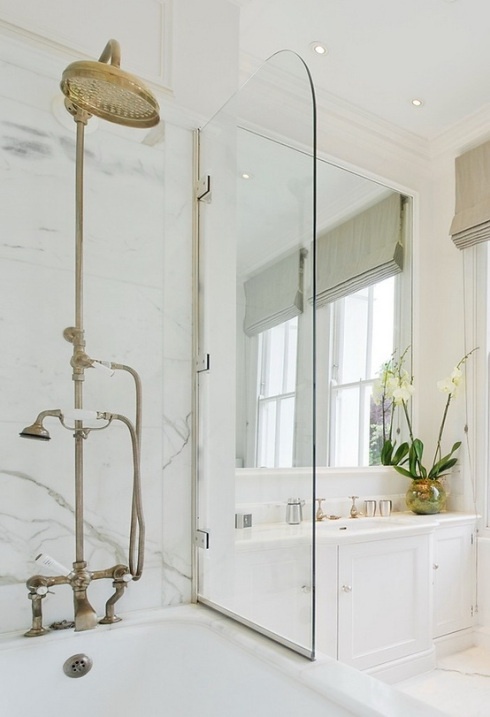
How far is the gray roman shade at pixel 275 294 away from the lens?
154 centimetres

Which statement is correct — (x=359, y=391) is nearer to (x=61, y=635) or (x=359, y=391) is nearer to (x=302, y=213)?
(x=302, y=213)

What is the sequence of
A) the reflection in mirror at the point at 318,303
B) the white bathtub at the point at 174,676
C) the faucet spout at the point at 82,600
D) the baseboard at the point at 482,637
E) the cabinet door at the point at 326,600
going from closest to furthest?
the white bathtub at the point at 174,676 < the faucet spout at the point at 82,600 < the reflection in mirror at the point at 318,303 < the cabinet door at the point at 326,600 < the baseboard at the point at 482,637

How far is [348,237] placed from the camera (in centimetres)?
317

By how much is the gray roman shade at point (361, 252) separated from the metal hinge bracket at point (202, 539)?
5.39 ft

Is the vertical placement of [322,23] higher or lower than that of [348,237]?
higher

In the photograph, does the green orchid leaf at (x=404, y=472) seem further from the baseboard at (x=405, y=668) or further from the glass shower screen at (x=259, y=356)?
the glass shower screen at (x=259, y=356)

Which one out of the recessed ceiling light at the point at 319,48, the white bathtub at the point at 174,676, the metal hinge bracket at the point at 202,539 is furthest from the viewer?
the recessed ceiling light at the point at 319,48

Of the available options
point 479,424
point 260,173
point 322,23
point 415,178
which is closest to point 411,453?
point 479,424

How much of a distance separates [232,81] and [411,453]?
2.10 meters

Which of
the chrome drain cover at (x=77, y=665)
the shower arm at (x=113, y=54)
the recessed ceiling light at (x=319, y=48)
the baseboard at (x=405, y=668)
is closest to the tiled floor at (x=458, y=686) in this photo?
the baseboard at (x=405, y=668)

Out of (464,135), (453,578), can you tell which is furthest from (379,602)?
(464,135)

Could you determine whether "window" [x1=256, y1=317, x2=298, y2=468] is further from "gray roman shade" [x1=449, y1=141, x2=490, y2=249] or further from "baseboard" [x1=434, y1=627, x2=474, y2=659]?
Answer: "gray roman shade" [x1=449, y1=141, x2=490, y2=249]

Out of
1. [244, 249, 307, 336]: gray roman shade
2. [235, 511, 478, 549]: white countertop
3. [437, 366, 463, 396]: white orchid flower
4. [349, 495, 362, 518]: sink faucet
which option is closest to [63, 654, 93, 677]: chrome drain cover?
[235, 511, 478, 549]: white countertop

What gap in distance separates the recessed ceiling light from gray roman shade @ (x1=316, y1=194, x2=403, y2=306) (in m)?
0.87
